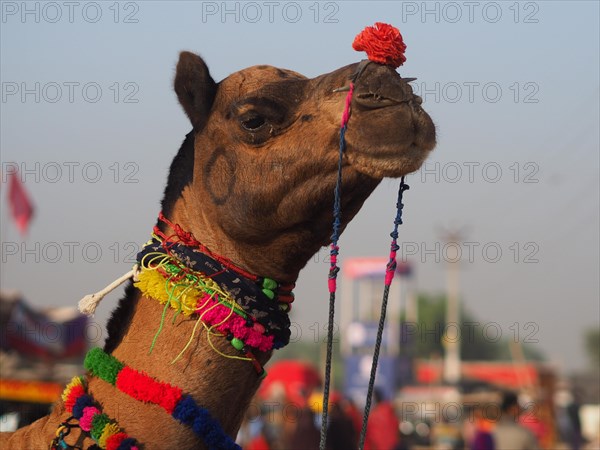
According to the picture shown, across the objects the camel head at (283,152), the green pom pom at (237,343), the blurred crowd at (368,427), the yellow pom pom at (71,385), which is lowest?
the blurred crowd at (368,427)

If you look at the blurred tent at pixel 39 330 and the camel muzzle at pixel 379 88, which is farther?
the blurred tent at pixel 39 330

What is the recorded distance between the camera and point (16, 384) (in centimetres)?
1114

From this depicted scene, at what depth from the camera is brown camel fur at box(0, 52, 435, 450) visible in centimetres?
370

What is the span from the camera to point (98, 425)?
12.1 feet

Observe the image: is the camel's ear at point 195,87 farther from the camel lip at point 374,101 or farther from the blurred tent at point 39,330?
the blurred tent at point 39,330

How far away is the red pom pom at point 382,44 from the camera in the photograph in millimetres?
3795


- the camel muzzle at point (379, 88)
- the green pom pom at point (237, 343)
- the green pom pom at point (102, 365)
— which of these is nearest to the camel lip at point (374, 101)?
the camel muzzle at point (379, 88)

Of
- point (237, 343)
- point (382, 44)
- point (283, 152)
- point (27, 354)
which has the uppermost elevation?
point (382, 44)

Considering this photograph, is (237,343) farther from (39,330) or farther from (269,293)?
(39,330)

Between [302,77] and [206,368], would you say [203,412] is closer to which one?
[206,368]

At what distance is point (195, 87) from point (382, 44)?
91 centimetres

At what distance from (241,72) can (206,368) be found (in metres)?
1.35

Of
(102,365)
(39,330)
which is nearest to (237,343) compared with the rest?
(102,365)

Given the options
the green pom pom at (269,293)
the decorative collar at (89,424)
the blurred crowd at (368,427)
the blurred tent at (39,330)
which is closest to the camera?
the decorative collar at (89,424)
